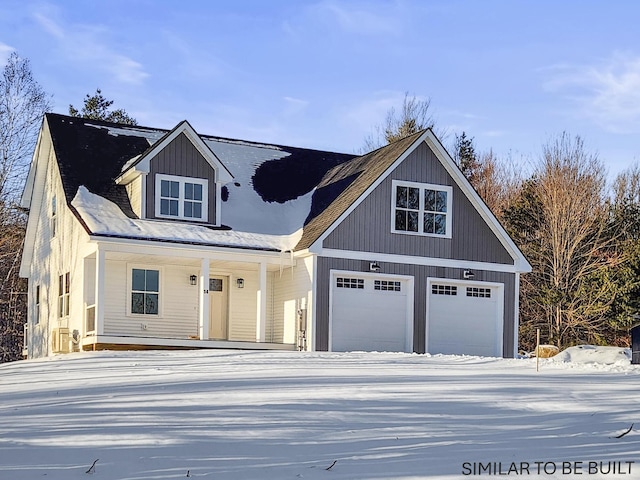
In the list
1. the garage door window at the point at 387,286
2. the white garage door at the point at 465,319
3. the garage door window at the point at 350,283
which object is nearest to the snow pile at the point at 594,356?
the white garage door at the point at 465,319

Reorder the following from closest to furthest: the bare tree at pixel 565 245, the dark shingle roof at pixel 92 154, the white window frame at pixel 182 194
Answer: the white window frame at pixel 182 194, the dark shingle roof at pixel 92 154, the bare tree at pixel 565 245

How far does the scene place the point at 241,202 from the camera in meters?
26.1

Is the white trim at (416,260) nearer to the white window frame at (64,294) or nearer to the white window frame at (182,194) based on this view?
the white window frame at (182,194)

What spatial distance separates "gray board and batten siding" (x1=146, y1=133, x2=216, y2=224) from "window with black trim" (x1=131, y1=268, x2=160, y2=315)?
5.26 feet

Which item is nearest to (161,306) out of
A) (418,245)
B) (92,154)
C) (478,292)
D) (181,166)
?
(181,166)

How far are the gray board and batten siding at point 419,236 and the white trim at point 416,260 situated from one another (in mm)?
95

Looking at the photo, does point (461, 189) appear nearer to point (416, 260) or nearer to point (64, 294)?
point (416, 260)

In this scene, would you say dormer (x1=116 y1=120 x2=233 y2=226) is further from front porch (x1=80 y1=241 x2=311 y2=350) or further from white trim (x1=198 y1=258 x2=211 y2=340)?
white trim (x1=198 y1=258 x2=211 y2=340)

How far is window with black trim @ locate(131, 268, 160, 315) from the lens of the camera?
2416cm

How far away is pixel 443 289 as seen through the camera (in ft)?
83.4

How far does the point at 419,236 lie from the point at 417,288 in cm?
140

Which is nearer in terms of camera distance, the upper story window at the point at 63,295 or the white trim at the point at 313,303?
the white trim at the point at 313,303

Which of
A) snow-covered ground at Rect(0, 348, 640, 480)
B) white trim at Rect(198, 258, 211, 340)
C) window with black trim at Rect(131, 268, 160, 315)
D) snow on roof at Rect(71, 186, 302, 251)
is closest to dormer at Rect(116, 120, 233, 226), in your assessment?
snow on roof at Rect(71, 186, 302, 251)

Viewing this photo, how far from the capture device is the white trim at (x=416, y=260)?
78.5 ft
